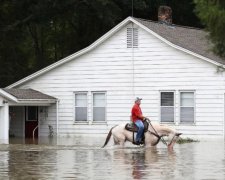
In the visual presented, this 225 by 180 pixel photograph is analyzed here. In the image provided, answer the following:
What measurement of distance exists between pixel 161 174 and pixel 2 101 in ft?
63.4

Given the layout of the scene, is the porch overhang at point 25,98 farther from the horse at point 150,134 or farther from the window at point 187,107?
the horse at point 150,134

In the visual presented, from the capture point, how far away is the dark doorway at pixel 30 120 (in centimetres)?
4000

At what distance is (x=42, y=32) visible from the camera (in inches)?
2474

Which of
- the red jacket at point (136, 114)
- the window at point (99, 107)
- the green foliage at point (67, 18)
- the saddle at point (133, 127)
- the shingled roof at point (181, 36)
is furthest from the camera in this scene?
the green foliage at point (67, 18)

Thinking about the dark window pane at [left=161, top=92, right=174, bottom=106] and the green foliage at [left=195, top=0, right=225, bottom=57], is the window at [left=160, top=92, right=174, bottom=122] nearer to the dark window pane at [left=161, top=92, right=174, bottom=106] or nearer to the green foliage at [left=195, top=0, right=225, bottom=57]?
the dark window pane at [left=161, top=92, right=174, bottom=106]

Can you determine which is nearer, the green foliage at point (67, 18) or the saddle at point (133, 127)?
the saddle at point (133, 127)

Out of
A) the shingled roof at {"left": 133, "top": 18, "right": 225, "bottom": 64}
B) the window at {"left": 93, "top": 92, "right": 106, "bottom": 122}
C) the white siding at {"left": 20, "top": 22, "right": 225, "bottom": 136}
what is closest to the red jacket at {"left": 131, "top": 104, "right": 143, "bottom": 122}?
the white siding at {"left": 20, "top": 22, "right": 225, "bottom": 136}

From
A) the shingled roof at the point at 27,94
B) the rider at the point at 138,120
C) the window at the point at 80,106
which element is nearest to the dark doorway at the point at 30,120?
the shingled roof at the point at 27,94

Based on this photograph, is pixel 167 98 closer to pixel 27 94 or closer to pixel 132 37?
pixel 132 37

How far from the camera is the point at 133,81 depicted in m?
36.6

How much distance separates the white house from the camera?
34.4 meters

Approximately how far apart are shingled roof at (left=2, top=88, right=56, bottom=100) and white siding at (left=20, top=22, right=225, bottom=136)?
54cm

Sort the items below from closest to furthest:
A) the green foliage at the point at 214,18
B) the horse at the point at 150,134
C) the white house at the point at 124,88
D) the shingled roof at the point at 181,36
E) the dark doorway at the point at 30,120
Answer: the green foliage at the point at 214,18
the horse at the point at 150,134
the white house at the point at 124,88
the shingled roof at the point at 181,36
the dark doorway at the point at 30,120

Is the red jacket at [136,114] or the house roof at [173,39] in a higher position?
the house roof at [173,39]
